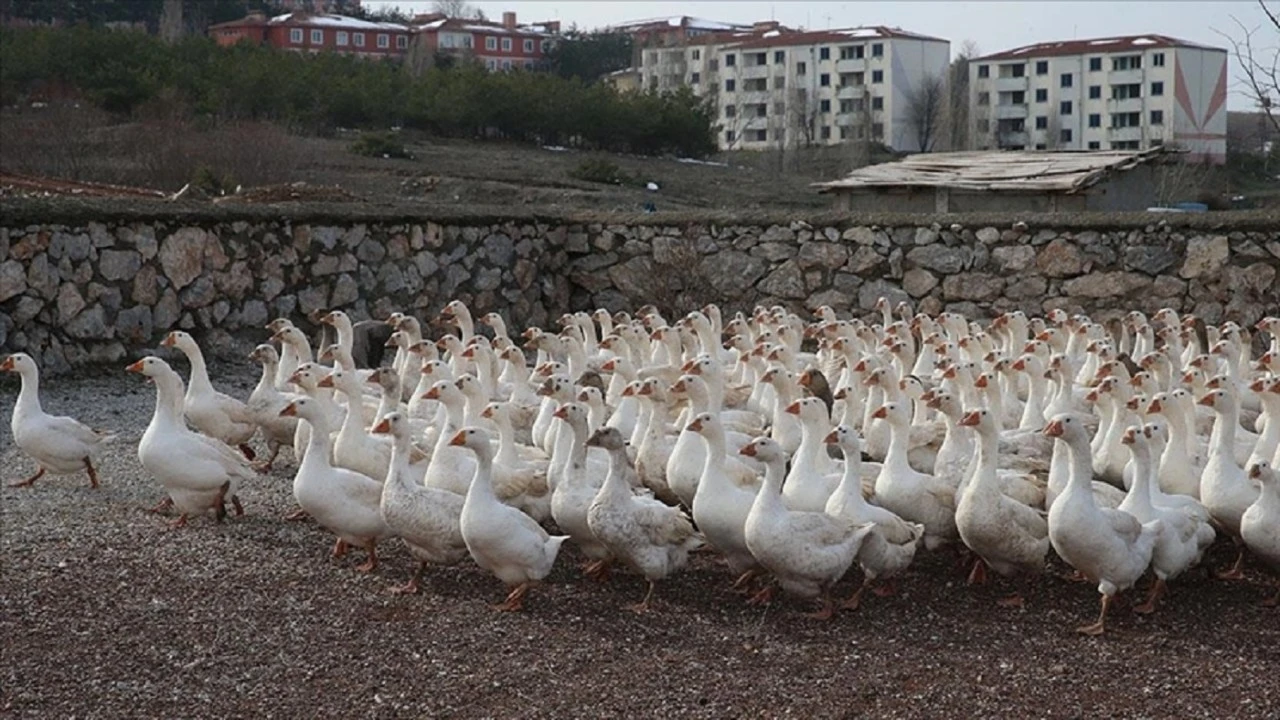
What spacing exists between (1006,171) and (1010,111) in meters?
44.5

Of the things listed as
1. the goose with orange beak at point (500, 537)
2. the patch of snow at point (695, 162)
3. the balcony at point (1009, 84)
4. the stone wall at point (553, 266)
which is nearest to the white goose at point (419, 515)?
the goose with orange beak at point (500, 537)

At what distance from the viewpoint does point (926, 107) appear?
188 ft

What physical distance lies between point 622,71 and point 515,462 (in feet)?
189

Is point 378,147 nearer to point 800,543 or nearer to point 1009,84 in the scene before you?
point 800,543

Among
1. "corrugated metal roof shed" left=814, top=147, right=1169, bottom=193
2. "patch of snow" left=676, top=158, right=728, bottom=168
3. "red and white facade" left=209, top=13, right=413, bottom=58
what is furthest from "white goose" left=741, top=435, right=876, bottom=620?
"red and white facade" left=209, top=13, right=413, bottom=58

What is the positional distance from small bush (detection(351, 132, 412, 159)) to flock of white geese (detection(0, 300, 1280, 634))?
19800mm

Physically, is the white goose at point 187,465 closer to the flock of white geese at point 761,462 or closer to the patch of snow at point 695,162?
the flock of white geese at point 761,462

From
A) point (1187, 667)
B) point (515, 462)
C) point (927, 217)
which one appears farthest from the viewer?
point (927, 217)

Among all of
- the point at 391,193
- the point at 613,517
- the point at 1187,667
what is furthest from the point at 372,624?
the point at 391,193

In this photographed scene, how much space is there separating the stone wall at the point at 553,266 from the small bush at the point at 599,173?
534 inches

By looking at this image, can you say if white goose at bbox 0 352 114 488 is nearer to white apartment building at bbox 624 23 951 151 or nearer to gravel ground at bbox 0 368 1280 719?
gravel ground at bbox 0 368 1280 719

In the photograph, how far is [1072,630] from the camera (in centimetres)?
623

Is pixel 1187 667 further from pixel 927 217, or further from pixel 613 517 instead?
pixel 927 217

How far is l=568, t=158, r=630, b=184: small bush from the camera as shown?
2983cm
